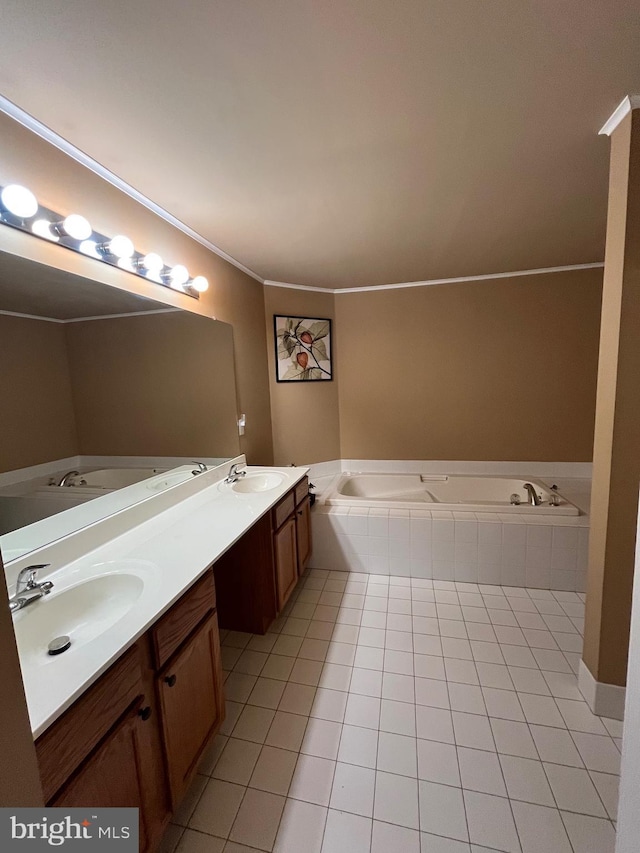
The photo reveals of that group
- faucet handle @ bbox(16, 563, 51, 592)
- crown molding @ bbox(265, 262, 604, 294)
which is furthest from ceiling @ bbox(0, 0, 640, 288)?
faucet handle @ bbox(16, 563, 51, 592)

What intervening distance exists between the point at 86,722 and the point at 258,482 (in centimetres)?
158

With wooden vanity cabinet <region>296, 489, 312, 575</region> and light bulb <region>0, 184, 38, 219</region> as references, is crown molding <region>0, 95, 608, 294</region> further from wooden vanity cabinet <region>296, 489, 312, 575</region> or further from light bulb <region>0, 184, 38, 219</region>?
wooden vanity cabinet <region>296, 489, 312, 575</region>

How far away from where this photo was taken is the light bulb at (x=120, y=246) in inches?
54.7

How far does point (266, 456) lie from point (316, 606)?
4.06 ft

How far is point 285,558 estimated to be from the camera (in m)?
→ 1.96

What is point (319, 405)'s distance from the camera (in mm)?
3271

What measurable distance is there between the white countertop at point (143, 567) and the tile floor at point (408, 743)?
0.77 meters

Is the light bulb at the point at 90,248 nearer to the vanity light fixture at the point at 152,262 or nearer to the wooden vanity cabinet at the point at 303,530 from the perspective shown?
the vanity light fixture at the point at 152,262

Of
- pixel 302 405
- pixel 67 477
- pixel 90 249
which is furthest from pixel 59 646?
pixel 302 405

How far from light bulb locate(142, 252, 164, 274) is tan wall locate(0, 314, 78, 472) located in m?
0.53

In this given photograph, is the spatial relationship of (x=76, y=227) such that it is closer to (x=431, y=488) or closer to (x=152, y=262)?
(x=152, y=262)

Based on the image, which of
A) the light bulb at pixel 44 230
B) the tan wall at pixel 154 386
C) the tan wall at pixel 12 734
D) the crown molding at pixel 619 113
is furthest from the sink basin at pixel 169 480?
the crown molding at pixel 619 113

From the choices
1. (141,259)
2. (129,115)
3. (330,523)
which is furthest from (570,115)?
(330,523)

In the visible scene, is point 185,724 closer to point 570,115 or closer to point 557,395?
point 570,115
